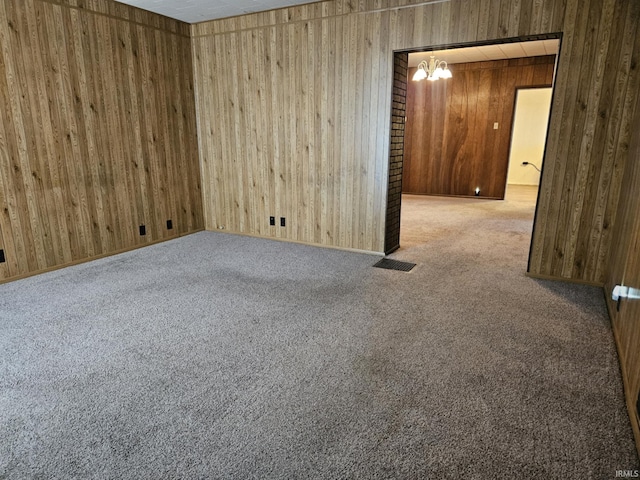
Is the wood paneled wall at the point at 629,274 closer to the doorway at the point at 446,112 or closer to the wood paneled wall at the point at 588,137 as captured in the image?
the wood paneled wall at the point at 588,137

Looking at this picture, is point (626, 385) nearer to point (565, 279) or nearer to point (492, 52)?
point (565, 279)

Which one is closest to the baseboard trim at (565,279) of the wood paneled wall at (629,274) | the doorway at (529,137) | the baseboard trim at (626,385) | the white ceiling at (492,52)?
the wood paneled wall at (629,274)

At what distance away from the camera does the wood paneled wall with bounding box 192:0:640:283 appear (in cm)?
312

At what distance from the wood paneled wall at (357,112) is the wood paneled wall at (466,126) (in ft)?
15.7

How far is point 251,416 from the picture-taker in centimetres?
177

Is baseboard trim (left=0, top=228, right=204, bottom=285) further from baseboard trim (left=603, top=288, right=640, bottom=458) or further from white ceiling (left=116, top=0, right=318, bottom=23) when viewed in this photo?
baseboard trim (left=603, top=288, right=640, bottom=458)

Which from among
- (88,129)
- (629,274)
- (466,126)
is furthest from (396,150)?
(466,126)

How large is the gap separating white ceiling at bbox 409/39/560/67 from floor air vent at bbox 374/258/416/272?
4169 millimetres

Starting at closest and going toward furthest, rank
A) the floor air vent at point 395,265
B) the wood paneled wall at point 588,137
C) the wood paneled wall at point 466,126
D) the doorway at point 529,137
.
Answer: the wood paneled wall at point 588,137 < the floor air vent at point 395,265 < the wood paneled wall at point 466,126 < the doorway at point 529,137

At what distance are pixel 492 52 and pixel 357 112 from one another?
169 inches

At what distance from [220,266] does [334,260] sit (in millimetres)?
1150

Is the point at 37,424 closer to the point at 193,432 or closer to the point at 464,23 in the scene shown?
the point at 193,432

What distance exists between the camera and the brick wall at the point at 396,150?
403 centimetres

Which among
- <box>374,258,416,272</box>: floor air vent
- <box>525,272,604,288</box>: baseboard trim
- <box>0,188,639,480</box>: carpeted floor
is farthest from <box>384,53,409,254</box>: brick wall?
<box>525,272,604,288</box>: baseboard trim
